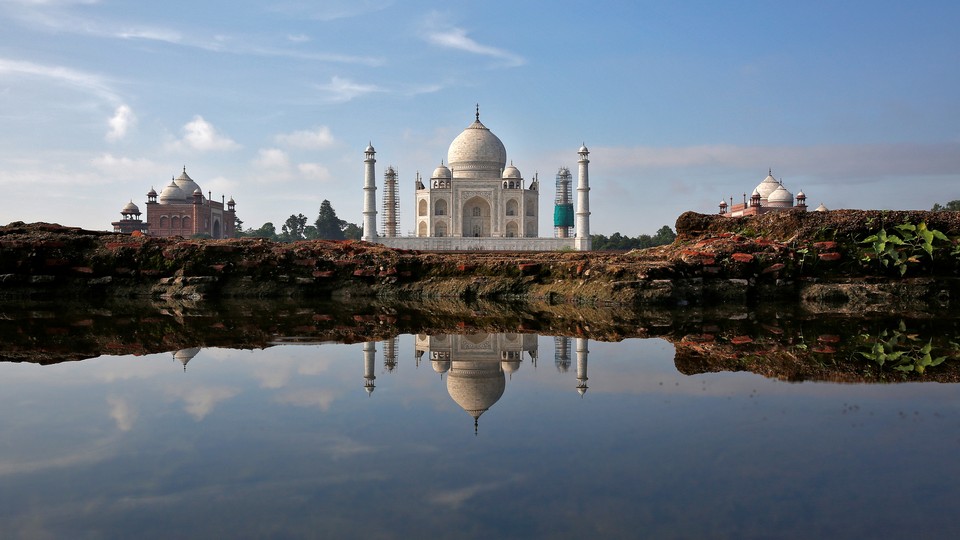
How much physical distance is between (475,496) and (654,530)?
19.9 inches

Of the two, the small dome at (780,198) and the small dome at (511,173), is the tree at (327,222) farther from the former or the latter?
the small dome at (780,198)

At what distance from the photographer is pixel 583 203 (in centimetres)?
4422

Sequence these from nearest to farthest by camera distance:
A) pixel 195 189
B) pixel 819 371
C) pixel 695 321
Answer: pixel 819 371, pixel 695 321, pixel 195 189

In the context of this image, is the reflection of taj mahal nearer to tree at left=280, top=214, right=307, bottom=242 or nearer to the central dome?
the central dome

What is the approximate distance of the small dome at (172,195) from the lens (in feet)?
195

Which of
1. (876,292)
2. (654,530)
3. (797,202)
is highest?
(797,202)

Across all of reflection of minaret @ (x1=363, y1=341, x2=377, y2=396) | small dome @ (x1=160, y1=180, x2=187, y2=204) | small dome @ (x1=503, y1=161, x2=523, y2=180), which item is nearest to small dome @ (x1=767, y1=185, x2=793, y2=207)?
small dome @ (x1=503, y1=161, x2=523, y2=180)

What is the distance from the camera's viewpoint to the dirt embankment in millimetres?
8922

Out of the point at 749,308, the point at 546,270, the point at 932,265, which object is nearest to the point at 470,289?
the point at 546,270

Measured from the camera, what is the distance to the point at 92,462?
2510mm

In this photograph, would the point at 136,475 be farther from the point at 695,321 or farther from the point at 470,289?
the point at 470,289

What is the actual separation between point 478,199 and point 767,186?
22.8 m

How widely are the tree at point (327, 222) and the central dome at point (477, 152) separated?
90.9 ft

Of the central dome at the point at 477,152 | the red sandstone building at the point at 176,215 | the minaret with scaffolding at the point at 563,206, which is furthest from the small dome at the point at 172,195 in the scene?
the minaret with scaffolding at the point at 563,206
